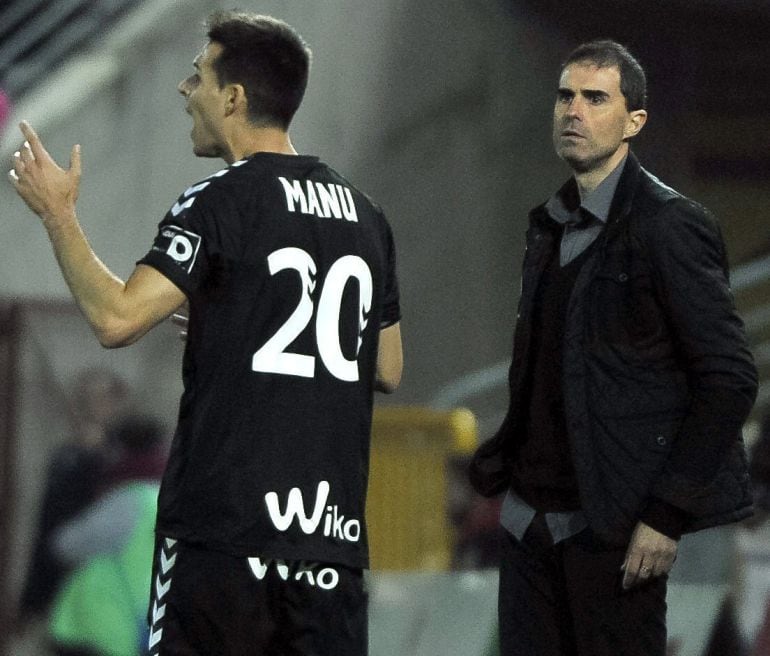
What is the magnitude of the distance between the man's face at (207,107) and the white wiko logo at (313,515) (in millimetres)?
667

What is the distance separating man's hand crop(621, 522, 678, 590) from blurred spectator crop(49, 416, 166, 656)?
9.61 ft

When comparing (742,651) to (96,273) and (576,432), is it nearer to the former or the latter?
(576,432)

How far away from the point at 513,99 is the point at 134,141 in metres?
1.53

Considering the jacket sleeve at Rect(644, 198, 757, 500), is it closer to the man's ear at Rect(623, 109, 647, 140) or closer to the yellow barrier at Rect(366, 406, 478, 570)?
the man's ear at Rect(623, 109, 647, 140)

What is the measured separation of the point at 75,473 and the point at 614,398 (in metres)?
3.00

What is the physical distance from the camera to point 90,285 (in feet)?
9.78

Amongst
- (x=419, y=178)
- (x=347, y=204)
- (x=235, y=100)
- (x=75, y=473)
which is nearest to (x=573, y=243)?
(x=347, y=204)

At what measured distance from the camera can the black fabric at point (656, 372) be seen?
3.30m

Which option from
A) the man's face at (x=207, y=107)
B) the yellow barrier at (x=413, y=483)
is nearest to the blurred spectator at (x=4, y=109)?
the yellow barrier at (x=413, y=483)

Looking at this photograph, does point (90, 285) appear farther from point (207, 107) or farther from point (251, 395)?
point (207, 107)

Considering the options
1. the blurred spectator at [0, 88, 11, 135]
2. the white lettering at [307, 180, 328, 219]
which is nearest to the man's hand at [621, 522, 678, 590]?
the white lettering at [307, 180, 328, 219]

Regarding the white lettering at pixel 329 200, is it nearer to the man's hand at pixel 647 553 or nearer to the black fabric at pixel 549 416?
the black fabric at pixel 549 416

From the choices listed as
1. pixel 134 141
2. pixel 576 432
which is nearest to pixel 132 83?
pixel 134 141

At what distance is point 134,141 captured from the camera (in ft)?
20.0
